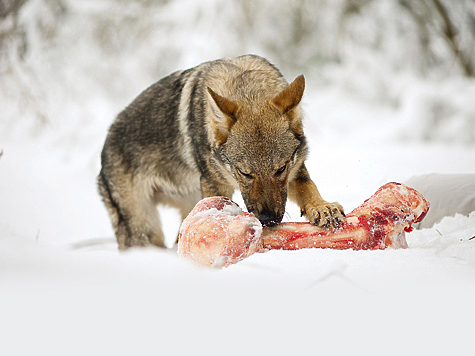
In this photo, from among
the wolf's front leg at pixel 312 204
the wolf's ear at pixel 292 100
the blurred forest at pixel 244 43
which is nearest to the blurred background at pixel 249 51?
the blurred forest at pixel 244 43

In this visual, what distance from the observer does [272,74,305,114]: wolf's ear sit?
8.07 ft

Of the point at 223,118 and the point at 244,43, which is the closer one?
the point at 223,118

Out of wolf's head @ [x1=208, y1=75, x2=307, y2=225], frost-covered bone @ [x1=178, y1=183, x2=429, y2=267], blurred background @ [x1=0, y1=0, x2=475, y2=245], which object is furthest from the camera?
blurred background @ [x1=0, y1=0, x2=475, y2=245]

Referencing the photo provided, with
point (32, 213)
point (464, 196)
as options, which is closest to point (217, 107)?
point (464, 196)

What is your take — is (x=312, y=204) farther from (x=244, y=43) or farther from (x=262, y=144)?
(x=244, y=43)

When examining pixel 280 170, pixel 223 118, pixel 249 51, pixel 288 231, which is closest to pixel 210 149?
pixel 223 118

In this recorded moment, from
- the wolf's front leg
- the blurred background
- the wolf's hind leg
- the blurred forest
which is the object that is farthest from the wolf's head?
the blurred forest

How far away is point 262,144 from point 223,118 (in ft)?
0.92

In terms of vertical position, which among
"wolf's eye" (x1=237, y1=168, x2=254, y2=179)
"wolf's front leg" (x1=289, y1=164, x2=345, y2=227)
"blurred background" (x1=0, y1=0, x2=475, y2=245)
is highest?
"blurred background" (x1=0, y1=0, x2=475, y2=245)

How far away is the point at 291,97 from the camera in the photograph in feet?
8.07

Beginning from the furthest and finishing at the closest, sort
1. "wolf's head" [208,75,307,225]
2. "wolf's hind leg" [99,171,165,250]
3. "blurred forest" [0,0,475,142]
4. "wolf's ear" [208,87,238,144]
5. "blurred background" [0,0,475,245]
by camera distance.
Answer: "blurred forest" [0,0,475,142]
"blurred background" [0,0,475,245]
"wolf's hind leg" [99,171,165,250]
"wolf's ear" [208,87,238,144]
"wolf's head" [208,75,307,225]

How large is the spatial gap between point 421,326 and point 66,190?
4.96 metres

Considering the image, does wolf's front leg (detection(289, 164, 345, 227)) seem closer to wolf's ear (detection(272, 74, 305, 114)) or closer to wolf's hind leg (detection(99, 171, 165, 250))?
wolf's ear (detection(272, 74, 305, 114))

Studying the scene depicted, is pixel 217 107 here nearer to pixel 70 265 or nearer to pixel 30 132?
pixel 70 265
